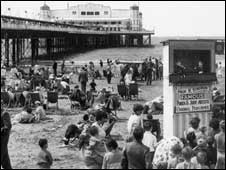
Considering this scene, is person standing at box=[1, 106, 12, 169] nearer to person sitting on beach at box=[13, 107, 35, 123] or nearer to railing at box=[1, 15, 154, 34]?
person sitting on beach at box=[13, 107, 35, 123]

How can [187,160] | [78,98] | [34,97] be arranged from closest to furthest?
[187,160] < [78,98] < [34,97]

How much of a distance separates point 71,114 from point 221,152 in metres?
8.36

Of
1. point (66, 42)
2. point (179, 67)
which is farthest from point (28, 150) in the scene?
point (66, 42)

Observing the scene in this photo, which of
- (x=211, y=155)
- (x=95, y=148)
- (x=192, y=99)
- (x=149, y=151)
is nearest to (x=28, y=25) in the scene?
(x=192, y=99)

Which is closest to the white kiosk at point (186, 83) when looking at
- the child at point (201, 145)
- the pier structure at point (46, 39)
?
the child at point (201, 145)

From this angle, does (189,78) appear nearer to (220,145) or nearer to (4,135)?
(220,145)

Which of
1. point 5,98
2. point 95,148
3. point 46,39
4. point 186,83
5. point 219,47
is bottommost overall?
point 95,148

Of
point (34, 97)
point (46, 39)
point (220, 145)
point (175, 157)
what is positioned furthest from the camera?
point (46, 39)

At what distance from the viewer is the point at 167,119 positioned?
8844mm

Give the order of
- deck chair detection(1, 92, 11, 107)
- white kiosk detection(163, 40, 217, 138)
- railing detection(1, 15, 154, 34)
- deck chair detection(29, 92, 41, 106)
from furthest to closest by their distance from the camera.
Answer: railing detection(1, 15, 154, 34) → deck chair detection(1, 92, 11, 107) → deck chair detection(29, 92, 41, 106) → white kiosk detection(163, 40, 217, 138)

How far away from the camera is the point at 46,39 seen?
63.3m

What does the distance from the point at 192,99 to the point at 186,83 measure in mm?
311

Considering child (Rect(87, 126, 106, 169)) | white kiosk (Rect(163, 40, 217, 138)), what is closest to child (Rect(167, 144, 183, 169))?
child (Rect(87, 126, 106, 169))

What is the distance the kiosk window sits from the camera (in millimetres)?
8789
